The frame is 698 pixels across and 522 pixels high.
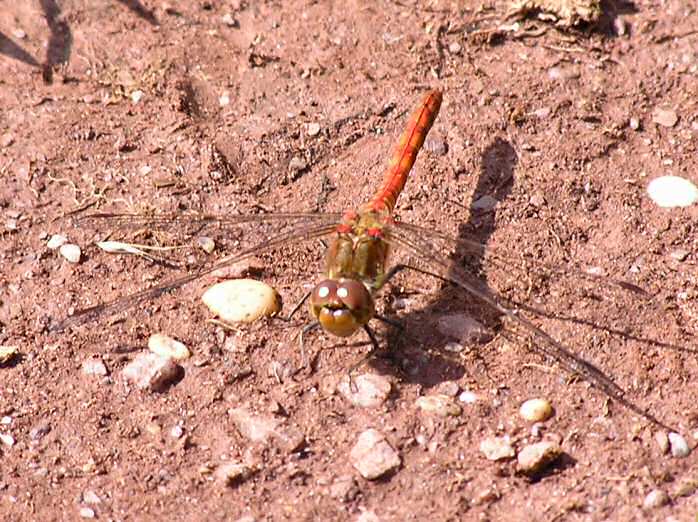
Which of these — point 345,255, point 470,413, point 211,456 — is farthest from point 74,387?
point 470,413

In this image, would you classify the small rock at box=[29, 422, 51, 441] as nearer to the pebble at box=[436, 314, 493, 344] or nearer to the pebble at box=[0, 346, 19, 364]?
the pebble at box=[0, 346, 19, 364]

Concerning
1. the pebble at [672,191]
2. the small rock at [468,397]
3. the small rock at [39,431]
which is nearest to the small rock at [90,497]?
the small rock at [39,431]

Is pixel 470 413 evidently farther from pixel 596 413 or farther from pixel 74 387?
pixel 74 387

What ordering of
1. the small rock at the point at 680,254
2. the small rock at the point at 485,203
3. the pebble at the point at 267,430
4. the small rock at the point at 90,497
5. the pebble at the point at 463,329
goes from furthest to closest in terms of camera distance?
1. the small rock at the point at 485,203
2. the small rock at the point at 680,254
3. the pebble at the point at 463,329
4. the pebble at the point at 267,430
5. the small rock at the point at 90,497

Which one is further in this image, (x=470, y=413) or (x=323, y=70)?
(x=323, y=70)

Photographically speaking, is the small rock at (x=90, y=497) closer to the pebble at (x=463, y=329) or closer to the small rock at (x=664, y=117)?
the pebble at (x=463, y=329)
